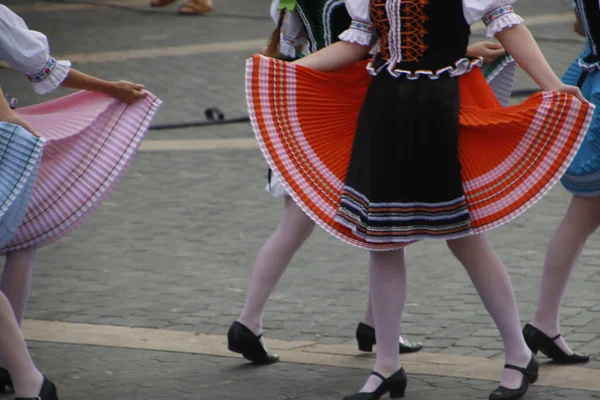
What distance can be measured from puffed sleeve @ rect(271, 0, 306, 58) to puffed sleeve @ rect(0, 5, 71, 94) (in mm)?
1036

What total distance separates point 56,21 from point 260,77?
14106mm

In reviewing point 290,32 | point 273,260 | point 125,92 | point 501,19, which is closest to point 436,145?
point 501,19

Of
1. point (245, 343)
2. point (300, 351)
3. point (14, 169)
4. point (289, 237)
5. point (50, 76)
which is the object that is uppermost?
point (50, 76)

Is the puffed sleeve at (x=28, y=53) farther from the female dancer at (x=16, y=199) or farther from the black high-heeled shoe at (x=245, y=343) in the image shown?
the black high-heeled shoe at (x=245, y=343)

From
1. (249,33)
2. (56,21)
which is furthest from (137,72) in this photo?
(56,21)

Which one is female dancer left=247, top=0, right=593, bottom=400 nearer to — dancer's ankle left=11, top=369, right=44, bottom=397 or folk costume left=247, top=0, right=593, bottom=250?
folk costume left=247, top=0, right=593, bottom=250

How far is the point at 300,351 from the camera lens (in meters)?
5.59

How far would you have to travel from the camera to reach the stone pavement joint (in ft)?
16.4

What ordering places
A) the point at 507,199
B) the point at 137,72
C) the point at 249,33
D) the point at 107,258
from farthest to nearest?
the point at 249,33, the point at 137,72, the point at 107,258, the point at 507,199

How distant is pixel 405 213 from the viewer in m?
4.51

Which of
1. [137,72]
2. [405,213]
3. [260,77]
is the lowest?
[137,72]

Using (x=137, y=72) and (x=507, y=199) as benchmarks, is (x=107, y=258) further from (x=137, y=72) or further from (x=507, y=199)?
(x=137, y=72)

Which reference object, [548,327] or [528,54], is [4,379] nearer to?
[548,327]

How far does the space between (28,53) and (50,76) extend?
17 centimetres
